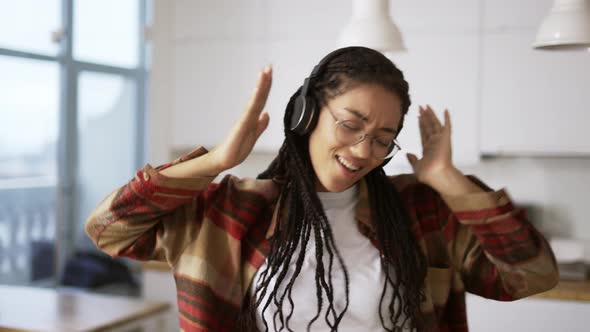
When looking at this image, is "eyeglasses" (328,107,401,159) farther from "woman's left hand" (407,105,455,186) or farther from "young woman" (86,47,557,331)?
"woman's left hand" (407,105,455,186)

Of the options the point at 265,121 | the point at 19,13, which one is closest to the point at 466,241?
the point at 265,121

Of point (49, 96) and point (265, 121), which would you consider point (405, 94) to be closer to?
point (265, 121)

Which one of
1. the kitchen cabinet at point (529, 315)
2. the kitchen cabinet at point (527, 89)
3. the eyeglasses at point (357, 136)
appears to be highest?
the kitchen cabinet at point (527, 89)

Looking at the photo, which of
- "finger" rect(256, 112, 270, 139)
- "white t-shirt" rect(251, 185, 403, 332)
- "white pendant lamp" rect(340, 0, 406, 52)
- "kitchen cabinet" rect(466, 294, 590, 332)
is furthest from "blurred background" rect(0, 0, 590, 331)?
"finger" rect(256, 112, 270, 139)

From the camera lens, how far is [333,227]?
1.44 metres

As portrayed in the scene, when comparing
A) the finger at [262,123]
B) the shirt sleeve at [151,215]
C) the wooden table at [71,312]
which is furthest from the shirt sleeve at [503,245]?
the wooden table at [71,312]

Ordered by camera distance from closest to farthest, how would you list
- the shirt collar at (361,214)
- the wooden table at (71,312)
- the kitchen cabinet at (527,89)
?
the shirt collar at (361,214) < the wooden table at (71,312) < the kitchen cabinet at (527,89)

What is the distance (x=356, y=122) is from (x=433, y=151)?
206 mm

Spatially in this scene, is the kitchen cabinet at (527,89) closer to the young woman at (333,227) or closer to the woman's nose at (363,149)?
the young woman at (333,227)

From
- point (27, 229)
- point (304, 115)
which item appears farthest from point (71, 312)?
point (304, 115)

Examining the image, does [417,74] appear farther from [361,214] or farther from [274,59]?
[361,214]

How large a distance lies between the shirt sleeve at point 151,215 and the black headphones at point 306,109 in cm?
18

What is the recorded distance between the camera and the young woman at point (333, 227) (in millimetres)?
1322

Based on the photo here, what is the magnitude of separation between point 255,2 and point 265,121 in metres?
2.63
